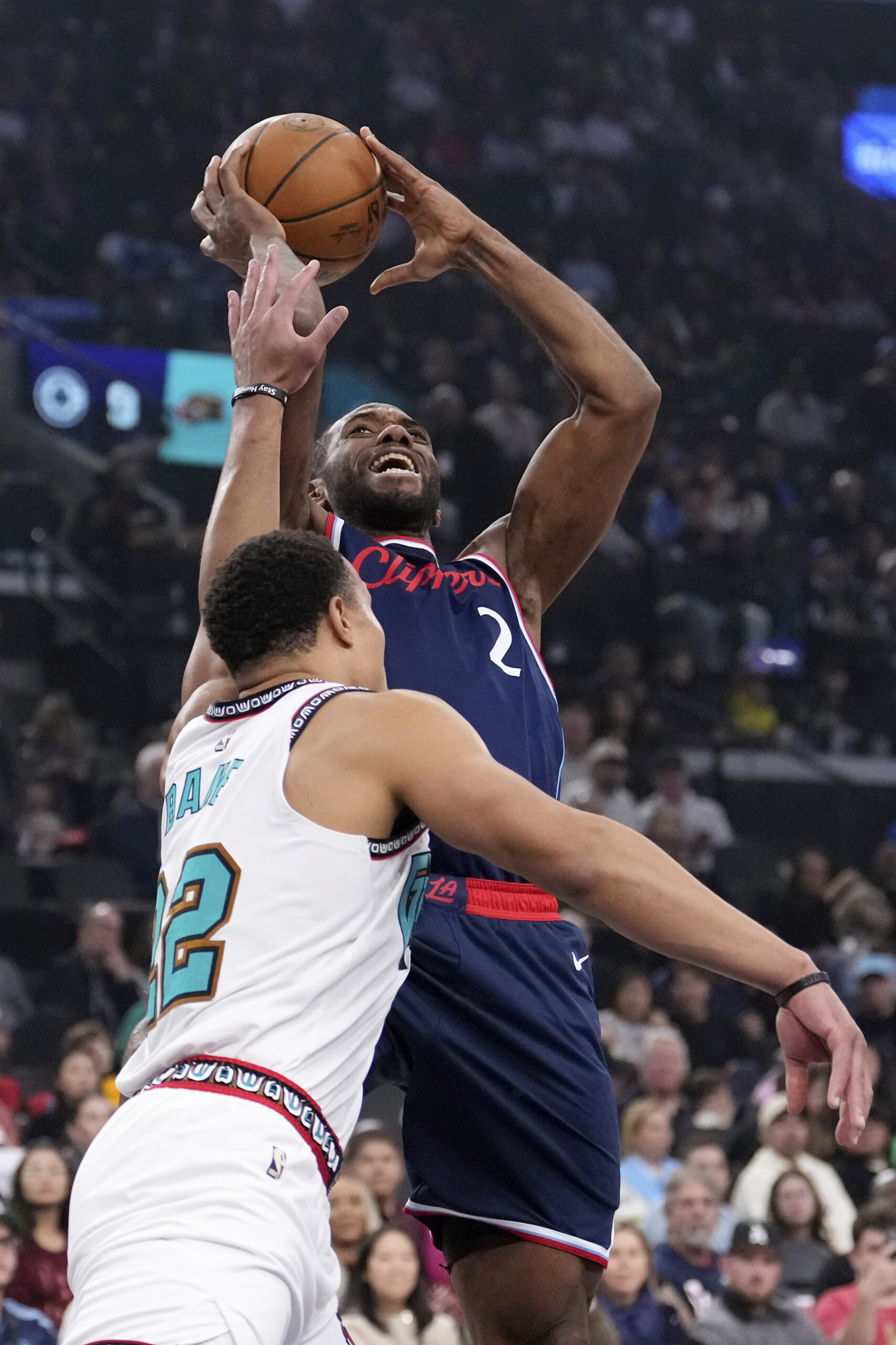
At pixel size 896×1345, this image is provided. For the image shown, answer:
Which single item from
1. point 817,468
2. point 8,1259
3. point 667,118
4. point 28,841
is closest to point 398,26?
point 667,118

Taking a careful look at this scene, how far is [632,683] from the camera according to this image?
12180 mm

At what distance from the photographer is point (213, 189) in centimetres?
392

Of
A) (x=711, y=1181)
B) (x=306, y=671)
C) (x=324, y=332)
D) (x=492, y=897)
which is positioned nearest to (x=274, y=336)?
(x=324, y=332)

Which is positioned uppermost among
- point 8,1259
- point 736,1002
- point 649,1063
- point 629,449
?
point 629,449

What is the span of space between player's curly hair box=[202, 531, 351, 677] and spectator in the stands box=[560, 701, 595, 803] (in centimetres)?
842

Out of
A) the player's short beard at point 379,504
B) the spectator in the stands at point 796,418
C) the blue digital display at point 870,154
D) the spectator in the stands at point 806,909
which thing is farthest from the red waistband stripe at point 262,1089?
the blue digital display at point 870,154

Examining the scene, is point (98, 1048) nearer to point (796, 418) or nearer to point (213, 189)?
point (213, 189)

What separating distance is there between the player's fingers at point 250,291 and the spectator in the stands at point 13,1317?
12.5 feet

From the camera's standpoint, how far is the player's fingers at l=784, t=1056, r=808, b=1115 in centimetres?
257

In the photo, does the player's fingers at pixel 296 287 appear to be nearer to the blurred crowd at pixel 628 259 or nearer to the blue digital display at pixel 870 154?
the blurred crowd at pixel 628 259

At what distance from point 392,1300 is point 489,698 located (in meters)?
3.49

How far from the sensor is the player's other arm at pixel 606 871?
2490 millimetres

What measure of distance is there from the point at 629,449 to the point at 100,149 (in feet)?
40.4

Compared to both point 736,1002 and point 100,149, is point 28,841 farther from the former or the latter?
point 100,149
